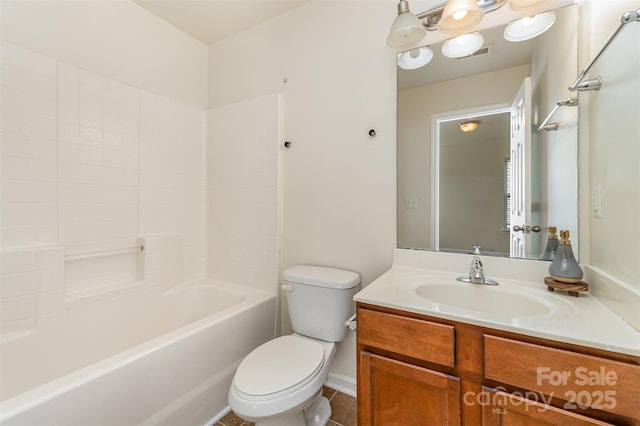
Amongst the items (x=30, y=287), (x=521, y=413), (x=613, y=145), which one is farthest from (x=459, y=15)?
(x=30, y=287)

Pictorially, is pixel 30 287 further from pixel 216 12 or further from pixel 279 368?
pixel 216 12

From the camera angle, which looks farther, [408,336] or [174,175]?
[174,175]

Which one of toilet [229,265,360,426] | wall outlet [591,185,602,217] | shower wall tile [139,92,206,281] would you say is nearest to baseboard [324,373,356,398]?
toilet [229,265,360,426]

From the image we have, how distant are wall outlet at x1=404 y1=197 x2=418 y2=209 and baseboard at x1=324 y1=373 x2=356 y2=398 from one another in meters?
1.10

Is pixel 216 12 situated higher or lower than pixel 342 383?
higher

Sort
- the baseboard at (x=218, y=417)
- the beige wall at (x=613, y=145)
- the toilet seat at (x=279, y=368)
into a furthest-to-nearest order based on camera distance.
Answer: the baseboard at (x=218, y=417)
the toilet seat at (x=279, y=368)
the beige wall at (x=613, y=145)

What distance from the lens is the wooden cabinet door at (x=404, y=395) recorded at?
3.00 ft

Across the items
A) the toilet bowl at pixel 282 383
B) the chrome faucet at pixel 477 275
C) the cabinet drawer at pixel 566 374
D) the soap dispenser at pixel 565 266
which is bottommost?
the toilet bowl at pixel 282 383

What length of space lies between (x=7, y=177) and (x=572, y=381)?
2434 millimetres

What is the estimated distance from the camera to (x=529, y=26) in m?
1.29

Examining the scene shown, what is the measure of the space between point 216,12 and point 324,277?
1981mm

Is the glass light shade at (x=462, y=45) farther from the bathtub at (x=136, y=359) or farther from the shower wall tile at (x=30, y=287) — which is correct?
the shower wall tile at (x=30, y=287)

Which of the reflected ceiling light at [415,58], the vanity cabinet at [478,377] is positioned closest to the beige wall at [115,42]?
the reflected ceiling light at [415,58]

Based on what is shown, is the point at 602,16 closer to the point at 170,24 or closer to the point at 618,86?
the point at 618,86
